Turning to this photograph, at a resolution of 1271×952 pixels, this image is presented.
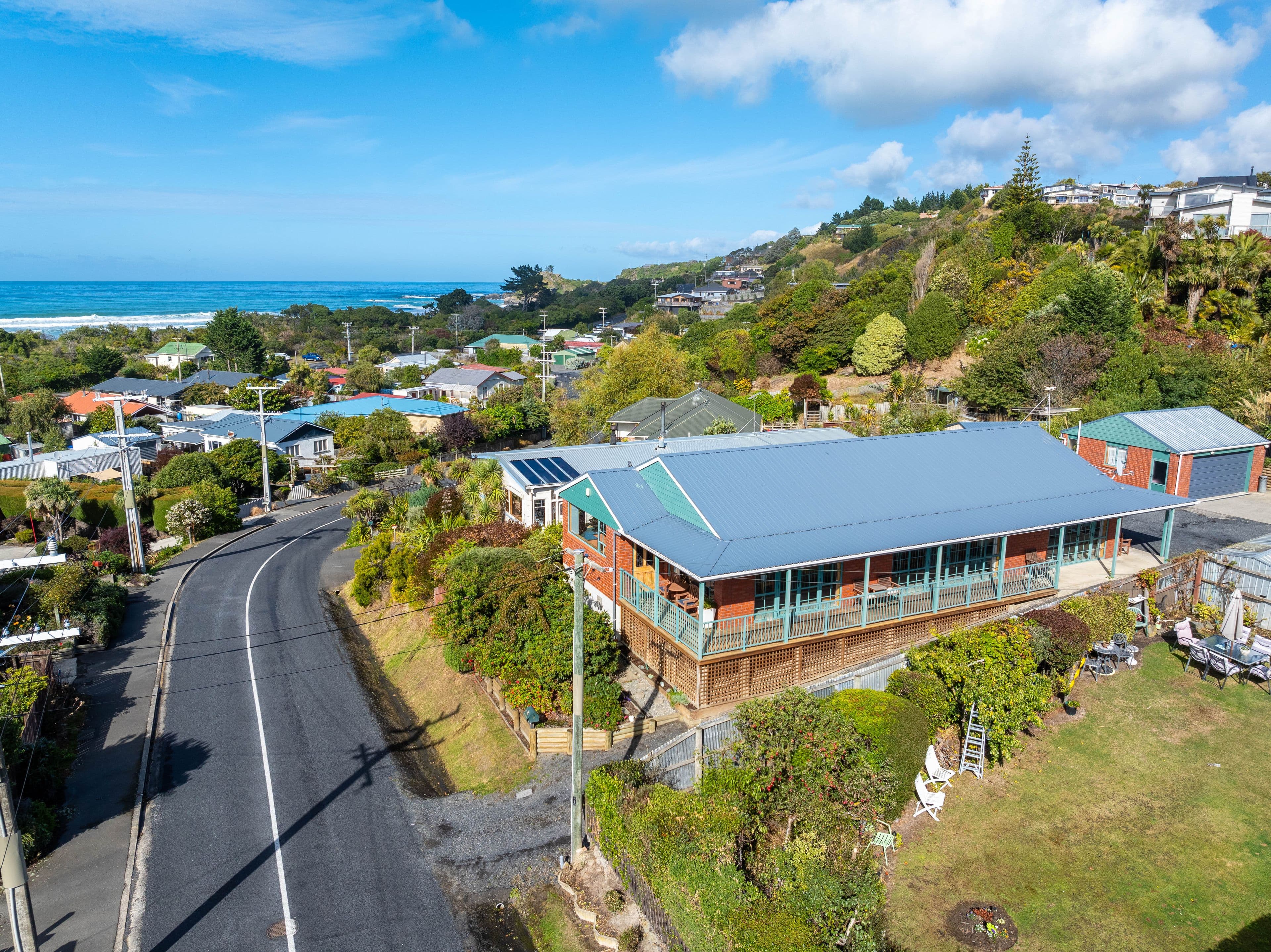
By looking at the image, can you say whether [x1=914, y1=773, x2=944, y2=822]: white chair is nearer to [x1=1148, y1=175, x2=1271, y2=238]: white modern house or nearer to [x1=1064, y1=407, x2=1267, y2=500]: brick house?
[x1=1064, y1=407, x2=1267, y2=500]: brick house

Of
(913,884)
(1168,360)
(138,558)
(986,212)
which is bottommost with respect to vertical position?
(138,558)

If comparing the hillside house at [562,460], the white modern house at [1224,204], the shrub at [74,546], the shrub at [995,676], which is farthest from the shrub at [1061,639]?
the white modern house at [1224,204]

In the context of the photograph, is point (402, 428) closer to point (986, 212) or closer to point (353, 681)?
point (353, 681)

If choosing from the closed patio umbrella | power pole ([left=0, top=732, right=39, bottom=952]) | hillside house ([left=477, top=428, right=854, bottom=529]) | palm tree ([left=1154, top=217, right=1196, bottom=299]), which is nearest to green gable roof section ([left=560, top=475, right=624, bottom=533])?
hillside house ([left=477, top=428, right=854, bottom=529])

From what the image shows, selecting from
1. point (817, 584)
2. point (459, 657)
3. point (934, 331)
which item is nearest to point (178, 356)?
point (934, 331)

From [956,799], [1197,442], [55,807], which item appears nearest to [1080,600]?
[956,799]

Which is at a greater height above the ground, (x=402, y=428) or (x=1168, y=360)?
(x=1168, y=360)

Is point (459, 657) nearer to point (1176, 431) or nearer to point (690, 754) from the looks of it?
point (690, 754)
